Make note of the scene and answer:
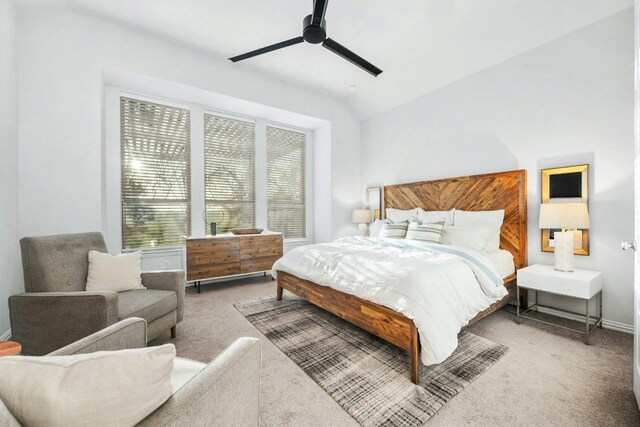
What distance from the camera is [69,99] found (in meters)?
2.97

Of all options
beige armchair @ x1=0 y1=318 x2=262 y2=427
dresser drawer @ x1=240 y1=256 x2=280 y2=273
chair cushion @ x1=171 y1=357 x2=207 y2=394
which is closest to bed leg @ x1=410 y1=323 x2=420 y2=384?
beige armchair @ x1=0 y1=318 x2=262 y2=427

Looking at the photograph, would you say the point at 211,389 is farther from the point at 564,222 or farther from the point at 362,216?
the point at 362,216

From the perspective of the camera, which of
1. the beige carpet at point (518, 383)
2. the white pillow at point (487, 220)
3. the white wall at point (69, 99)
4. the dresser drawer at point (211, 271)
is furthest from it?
the dresser drawer at point (211, 271)

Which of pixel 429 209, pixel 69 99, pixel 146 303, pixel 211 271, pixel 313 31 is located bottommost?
pixel 211 271

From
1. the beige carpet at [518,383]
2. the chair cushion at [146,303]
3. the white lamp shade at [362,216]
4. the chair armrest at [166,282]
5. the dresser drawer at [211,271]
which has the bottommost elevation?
the beige carpet at [518,383]

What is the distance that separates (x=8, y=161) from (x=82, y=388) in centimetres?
309

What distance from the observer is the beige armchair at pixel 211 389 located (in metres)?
0.71

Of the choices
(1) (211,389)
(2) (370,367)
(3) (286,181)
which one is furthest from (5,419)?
(3) (286,181)

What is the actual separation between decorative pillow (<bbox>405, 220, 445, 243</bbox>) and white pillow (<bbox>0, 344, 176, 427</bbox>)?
124 inches

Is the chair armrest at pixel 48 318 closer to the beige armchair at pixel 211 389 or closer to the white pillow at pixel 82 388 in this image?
the beige armchair at pixel 211 389

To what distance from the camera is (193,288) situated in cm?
414

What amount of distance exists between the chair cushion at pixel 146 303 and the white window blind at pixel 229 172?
230 cm

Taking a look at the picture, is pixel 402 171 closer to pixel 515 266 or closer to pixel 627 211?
pixel 515 266

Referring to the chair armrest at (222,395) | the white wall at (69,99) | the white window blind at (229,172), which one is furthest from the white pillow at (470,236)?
the white wall at (69,99)
